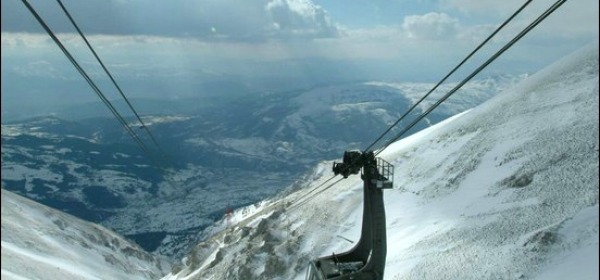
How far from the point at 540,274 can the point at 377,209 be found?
13.3 meters

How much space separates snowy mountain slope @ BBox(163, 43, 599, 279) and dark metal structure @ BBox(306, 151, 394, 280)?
9.64 m

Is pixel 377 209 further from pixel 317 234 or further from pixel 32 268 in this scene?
pixel 32 268

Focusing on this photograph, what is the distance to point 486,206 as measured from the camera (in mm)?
46562

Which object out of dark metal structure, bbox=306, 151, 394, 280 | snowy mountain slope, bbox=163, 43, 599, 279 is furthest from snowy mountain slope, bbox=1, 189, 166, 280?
dark metal structure, bbox=306, 151, 394, 280

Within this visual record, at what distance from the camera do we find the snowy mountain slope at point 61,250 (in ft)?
298

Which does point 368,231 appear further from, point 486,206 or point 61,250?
point 61,250

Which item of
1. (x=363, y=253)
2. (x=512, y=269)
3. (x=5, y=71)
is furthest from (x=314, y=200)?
(x=5, y=71)

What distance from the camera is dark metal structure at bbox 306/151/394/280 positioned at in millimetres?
22047

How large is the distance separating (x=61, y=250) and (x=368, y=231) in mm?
111352

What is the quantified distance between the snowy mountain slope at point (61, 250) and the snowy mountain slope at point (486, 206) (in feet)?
93.8

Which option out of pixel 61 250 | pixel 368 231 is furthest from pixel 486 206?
pixel 61 250

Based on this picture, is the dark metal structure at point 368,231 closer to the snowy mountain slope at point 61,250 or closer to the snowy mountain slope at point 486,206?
the snowy mountain slope at point 486,206

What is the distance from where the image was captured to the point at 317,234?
65.3 meters

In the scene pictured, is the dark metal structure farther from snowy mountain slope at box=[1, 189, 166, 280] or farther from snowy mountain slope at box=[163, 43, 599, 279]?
snowy mountain slope at box=[1, 189, 166, 280]
